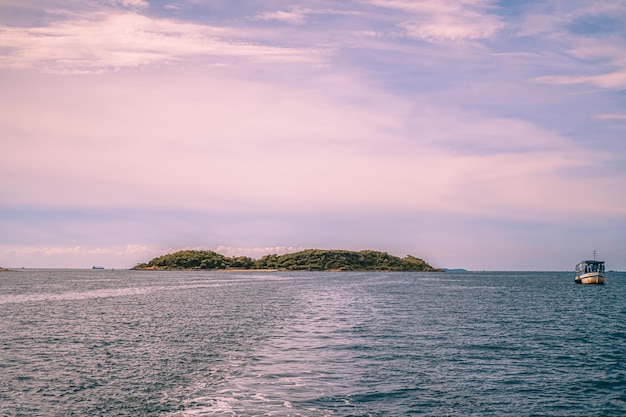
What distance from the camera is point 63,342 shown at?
4634cm

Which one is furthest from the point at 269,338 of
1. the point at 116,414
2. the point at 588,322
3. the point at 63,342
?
the point at 588,322

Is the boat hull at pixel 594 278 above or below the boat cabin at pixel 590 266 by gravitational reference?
below

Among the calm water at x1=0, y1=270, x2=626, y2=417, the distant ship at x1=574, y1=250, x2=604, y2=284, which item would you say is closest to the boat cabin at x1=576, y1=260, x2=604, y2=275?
the distant ship at x1=574, y1=250, x2=604, y2=284

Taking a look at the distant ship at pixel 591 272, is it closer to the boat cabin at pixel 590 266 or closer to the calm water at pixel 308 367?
the boat cabin at pixel 590 266

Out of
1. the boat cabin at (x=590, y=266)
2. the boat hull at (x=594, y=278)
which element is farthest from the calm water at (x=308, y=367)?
the boat hull at (x=594, y=278)

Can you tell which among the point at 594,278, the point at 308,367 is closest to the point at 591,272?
the point at 594,278

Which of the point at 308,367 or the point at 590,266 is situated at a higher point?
the point at 590,266

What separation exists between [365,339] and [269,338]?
9132 millimetres

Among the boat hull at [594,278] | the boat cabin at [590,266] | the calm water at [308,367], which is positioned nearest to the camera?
the calm water at [308,367]

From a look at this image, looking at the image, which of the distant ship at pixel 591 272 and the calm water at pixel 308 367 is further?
the distant ship at pixel 591 272

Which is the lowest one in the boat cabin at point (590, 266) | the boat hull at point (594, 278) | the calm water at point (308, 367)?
Answer: the calm water at point (308, 367)

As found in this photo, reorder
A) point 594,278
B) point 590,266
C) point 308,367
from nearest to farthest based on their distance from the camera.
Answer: point 308,367 < point 594,278 < point 590,266

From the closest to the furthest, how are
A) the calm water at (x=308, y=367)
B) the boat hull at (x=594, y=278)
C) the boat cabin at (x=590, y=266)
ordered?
the calm water at (x=308, y=367) → the boat cabin at (x=590, y=266) → the boat hull at (x=594, y=278)

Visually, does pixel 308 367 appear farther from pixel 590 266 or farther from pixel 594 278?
pixel 590 266
